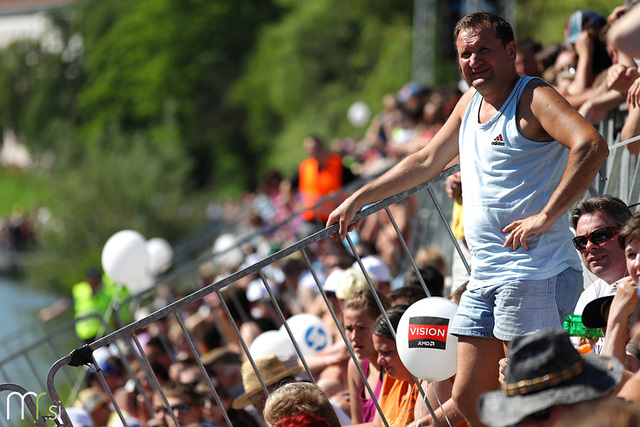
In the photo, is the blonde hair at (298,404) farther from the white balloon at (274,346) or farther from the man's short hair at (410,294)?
the white balloon at (274,346)

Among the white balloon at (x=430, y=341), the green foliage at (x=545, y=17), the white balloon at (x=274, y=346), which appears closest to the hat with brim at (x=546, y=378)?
the white balloon at (x=430, y=341)

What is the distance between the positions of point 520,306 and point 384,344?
3.30 ft

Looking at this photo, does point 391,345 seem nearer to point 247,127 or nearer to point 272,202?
point 272,202

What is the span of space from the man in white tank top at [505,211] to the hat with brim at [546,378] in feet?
2.35

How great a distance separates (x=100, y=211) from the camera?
25.8 metres

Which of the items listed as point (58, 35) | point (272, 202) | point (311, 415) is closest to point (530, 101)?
point (311, 415)

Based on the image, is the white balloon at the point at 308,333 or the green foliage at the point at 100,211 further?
the green foliage at the point at 100,211

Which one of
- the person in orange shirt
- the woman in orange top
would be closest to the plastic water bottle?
the woman in orange top

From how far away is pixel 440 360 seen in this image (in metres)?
3.48

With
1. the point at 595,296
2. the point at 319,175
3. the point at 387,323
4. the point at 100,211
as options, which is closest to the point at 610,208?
the point at 595,296

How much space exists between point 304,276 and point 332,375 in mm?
2265

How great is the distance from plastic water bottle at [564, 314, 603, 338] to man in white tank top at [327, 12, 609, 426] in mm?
65

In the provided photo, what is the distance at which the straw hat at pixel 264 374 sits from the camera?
4.66m

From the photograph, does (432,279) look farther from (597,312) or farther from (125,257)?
(125,257)
